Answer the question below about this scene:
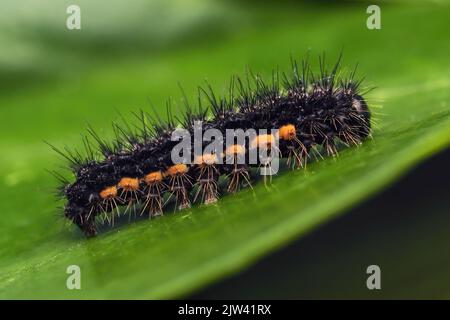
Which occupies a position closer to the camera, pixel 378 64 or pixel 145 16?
pixel 378 64

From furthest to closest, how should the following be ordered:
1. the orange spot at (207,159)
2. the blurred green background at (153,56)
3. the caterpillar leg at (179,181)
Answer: the blurred green background at (153,56) < the orange spot at (207,159) < the caterpillar leg at (179,181)

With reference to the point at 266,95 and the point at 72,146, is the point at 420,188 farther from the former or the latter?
the point at 72,146

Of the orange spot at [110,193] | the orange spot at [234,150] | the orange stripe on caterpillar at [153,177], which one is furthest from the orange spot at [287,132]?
the orange spot at [110,193]

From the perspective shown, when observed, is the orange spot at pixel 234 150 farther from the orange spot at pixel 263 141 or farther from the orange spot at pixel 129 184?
the orange spot at pixel 129 184

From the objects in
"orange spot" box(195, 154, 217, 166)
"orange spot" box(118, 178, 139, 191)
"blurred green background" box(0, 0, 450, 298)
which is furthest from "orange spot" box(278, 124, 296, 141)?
"orange spot" box(118, 178, 139, 191)

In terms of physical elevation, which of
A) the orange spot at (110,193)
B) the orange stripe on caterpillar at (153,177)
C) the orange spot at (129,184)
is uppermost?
the orange stripe on caterpillar at (153,177)

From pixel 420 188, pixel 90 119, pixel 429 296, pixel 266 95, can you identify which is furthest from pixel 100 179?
pixel 429 296
